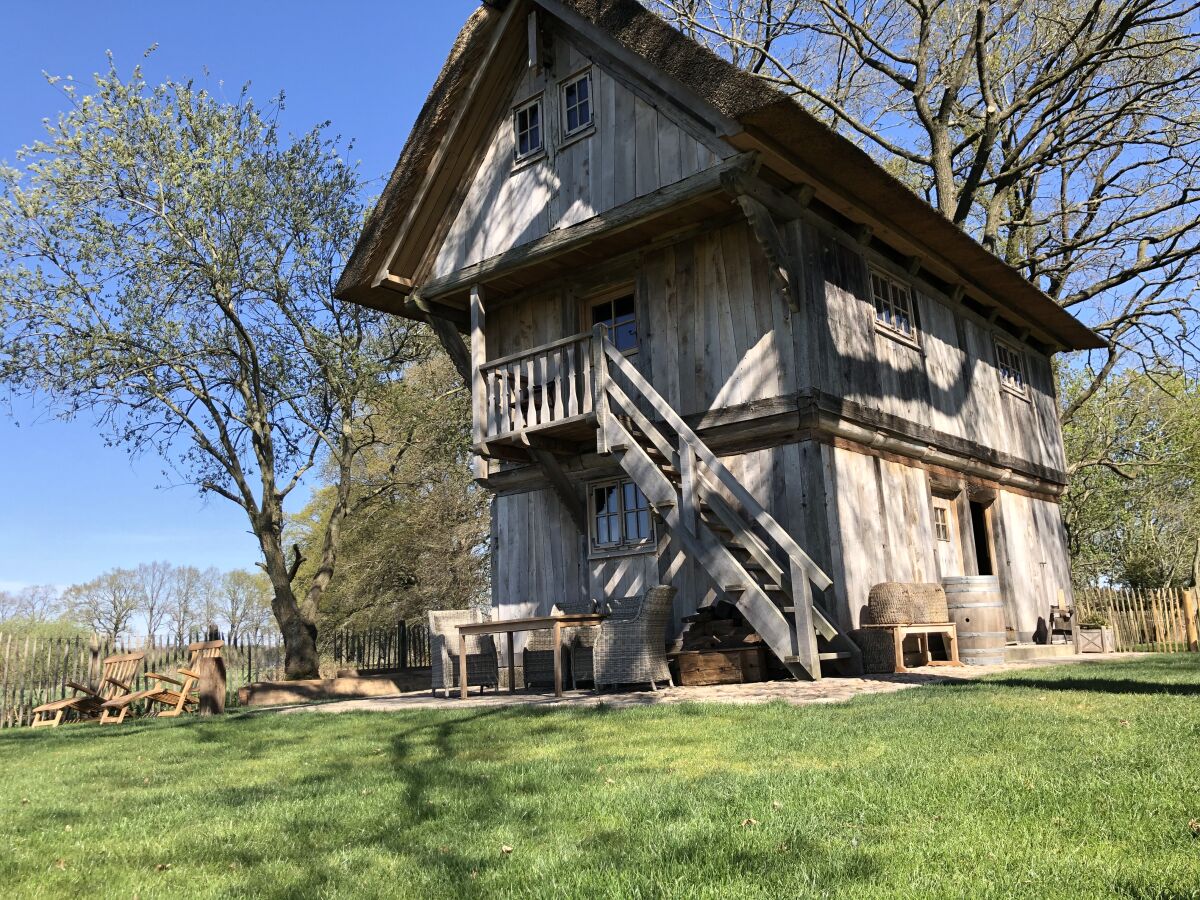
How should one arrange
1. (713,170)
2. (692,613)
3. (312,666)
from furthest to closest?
(312,666)
(692,613)
(713,170)

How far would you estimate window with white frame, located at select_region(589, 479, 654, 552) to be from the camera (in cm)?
1227

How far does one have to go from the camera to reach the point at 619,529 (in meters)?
12.5

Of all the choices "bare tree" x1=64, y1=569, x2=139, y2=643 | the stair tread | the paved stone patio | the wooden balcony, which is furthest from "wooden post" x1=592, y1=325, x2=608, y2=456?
"bare tree" x1=64, y1=569, x2=139, y2=643

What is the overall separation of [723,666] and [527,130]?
307 inches

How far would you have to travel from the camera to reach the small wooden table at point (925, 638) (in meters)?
10.0

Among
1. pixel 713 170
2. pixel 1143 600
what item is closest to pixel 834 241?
pixel 713 170

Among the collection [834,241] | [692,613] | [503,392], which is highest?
[834,241]

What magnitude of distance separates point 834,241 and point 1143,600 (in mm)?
9789

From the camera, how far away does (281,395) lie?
63.5ft

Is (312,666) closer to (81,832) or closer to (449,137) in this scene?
(449,137)

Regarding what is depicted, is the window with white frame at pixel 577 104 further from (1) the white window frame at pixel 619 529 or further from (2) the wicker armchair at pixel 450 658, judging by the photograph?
(2) the wicker armchair at pixel 450 658

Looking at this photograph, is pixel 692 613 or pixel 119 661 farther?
pixel 119 661

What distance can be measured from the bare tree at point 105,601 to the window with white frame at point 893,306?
175 feet

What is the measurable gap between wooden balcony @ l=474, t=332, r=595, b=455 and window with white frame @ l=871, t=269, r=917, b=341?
3.91m
